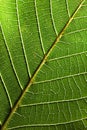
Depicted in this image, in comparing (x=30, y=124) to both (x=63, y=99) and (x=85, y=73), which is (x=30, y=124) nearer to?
(x=63, y=99)

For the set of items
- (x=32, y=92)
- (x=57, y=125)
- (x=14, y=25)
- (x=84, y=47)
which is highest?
(x=14, y=25)

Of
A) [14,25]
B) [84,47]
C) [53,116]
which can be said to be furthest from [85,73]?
[14,25]

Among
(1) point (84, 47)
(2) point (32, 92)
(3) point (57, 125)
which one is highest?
(1) point (84, 47)

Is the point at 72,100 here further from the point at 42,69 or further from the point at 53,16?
the point at 53,16

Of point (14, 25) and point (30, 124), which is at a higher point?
point (14, 25)

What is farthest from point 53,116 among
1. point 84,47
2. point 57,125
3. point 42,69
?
point 84,47

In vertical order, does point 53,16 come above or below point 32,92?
above
